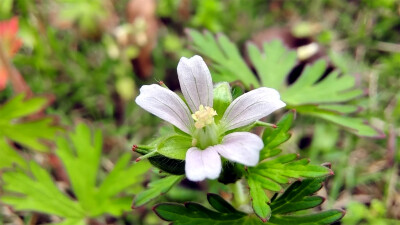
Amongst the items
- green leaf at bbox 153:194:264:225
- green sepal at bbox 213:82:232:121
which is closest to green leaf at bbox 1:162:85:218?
green leaf at bbox 153:194:264:225

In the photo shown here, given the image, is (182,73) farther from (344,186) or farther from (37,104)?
(344,186)

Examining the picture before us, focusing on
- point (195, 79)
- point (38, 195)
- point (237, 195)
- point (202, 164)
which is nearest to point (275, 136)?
point (237, 195)

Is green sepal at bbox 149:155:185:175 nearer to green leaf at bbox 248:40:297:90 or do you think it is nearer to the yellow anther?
the yellow anther

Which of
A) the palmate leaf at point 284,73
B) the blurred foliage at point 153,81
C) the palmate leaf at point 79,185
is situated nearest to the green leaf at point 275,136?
the palmate leaf at point 284,73

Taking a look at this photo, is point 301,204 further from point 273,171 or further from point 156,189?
point 156,189

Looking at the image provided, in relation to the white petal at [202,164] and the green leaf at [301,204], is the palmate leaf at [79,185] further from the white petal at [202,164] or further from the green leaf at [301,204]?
the white petal at [202,164]

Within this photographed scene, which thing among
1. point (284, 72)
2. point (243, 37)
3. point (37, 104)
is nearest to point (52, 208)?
point (37, 104)
